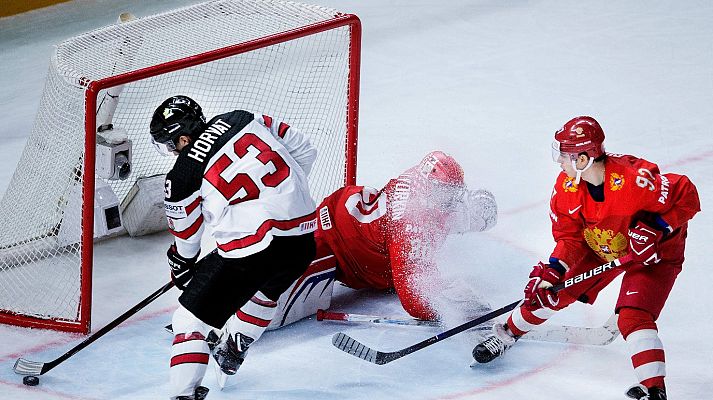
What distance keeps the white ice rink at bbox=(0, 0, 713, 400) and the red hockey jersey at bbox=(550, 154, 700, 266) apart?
1.40 feet

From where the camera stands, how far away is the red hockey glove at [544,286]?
386 cm

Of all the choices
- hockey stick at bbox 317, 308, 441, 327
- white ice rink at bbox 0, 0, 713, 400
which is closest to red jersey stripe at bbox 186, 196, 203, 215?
white ice rink at bbox 0, 0, 713, 400

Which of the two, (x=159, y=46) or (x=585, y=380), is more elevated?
(x=159, y=46)

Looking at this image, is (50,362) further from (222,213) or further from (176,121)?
(176,121)

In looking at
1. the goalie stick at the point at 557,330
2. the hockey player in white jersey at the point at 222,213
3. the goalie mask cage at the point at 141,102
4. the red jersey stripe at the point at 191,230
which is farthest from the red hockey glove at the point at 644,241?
the goalie mask cage at the point at 141,102

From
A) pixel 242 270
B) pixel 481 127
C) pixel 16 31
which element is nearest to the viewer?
Answer: pixel 242 270

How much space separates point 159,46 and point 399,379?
4.87 ft

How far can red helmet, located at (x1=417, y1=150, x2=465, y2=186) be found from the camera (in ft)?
13.8

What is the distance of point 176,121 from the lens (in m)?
3.60

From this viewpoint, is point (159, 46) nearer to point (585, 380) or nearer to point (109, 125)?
point (109, 125)

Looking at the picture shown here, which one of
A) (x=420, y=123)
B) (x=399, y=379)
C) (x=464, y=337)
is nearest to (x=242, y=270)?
(x=399, y=379)

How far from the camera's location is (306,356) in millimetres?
4094

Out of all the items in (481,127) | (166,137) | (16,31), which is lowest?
(16,31)

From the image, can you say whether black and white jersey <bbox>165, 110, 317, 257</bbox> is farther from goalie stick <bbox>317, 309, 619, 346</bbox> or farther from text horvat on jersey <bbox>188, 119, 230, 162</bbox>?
goalie stick <bbox>317, 309, 619, 346</bbox>
